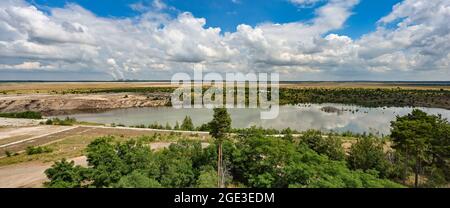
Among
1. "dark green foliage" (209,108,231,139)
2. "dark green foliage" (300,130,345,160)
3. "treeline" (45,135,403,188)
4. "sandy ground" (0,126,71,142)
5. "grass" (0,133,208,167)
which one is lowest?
"grass" (0,133,208,167)

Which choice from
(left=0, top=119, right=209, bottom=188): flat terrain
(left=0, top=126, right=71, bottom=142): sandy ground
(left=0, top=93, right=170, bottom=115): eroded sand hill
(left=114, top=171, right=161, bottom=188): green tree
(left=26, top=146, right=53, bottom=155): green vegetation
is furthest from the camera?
(left=0, top=93, right=170, bottom=115): eroded sand hill

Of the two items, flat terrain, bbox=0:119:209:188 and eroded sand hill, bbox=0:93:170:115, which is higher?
eroded sand hill, bbox=0:93:170:115

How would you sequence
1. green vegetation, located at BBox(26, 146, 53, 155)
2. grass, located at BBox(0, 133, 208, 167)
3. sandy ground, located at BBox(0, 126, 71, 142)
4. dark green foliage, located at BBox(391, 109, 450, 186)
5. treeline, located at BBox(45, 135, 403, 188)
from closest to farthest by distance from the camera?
treeline, located at BBox(45, 135, 403, 188)
dark green foliage, located at BBox(391, 109, 450, 186)
grass, located at BBox(0, 133, 208, 167)
green vegetation, located at BBox(26, 146, 53, 155)
sandy ground, located at BBox(0, 126, 71, 142)

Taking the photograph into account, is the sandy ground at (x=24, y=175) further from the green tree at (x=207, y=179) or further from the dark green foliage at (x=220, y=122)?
the dark green foliage at (x=220, y=122)

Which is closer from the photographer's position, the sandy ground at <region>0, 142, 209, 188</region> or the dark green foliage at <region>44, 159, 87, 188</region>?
the dark green foliage at <region>44, 159, 87, 188</region>

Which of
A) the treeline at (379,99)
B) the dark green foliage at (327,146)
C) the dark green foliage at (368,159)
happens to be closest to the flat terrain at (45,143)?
the dark green foliage at (327,146)

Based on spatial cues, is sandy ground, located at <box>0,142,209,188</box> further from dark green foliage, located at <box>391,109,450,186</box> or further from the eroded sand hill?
the eroded sand hill

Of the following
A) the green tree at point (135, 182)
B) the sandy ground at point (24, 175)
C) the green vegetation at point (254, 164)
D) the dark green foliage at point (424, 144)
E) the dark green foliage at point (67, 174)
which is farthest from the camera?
the dark green foliage at point (424, 144)

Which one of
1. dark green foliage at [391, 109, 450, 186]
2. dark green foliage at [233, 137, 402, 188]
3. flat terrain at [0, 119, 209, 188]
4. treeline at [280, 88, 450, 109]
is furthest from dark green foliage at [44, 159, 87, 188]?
treeline at [280, 88, 450, 109]

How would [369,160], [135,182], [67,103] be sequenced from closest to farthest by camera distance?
1. [135,182]
2. [369,160]
3. [67,103]

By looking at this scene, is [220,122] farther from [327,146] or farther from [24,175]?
[24,175]

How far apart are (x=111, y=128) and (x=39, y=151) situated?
30.4ft

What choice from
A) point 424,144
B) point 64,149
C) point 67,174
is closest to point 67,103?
point 64,149
